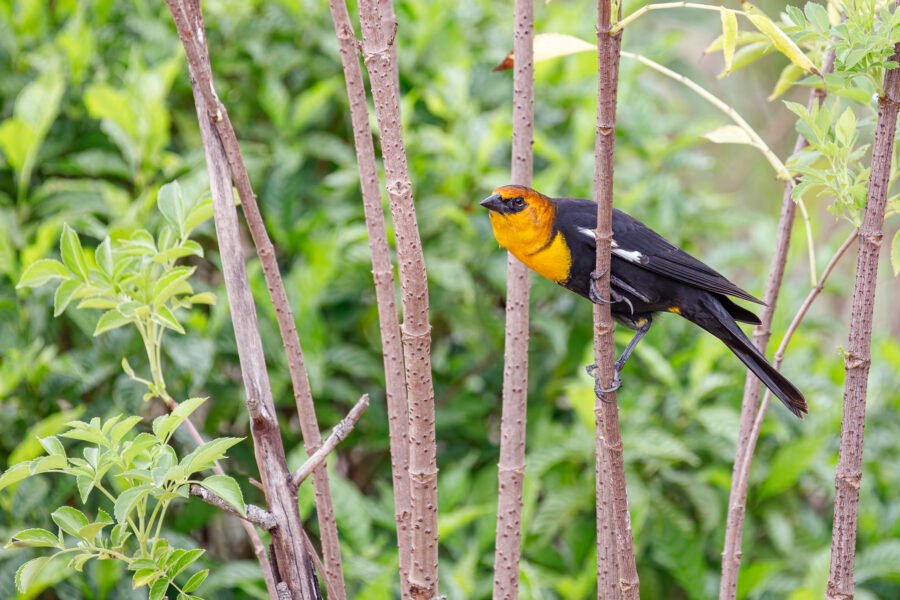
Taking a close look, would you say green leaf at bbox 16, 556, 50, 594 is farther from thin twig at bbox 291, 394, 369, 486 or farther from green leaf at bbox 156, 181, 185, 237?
green leaf at bbox 156, 181, 185, 237

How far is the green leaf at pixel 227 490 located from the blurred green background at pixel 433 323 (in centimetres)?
128

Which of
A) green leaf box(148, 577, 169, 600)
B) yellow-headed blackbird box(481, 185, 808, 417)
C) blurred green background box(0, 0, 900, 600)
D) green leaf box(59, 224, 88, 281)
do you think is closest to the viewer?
green leaf box(148, 577, 169, 600)

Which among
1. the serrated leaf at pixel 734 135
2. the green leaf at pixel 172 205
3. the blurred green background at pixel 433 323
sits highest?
the serrated leaf at pixel 734 135

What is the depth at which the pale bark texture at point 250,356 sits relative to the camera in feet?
4.49

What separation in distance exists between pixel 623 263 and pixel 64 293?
1.37 meters

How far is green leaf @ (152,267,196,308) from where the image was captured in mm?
1484

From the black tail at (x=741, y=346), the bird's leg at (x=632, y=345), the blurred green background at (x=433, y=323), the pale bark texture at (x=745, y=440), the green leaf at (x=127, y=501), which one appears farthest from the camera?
the blurred green background at (x=433, y=323)

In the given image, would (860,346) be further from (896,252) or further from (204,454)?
(204,454)

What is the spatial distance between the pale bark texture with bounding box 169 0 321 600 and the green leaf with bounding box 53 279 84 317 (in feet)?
0.94

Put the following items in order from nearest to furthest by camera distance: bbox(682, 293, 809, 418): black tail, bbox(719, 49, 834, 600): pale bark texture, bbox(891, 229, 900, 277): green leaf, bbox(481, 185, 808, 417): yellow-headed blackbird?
bbox(891, 229, 900, 277): green leaf < bbox(719, 49, 834, 600): pale bark texture < bbox(682, 293, 809, 418): black tail < bbox(481, 185, 808, 417): yellow-headed blackbird

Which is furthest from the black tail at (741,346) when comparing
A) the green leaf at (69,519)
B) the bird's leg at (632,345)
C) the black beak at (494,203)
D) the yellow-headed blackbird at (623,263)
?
the green leaf at (69,519)

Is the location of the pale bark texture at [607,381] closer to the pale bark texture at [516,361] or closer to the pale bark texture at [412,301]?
the pale bark texture at [516,361]

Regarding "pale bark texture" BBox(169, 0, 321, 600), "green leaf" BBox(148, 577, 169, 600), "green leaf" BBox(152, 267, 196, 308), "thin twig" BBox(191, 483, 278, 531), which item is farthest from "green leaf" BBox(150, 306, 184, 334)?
"green leaf" BBox(148, 577, 169, 600)

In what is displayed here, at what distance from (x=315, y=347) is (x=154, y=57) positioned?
53.4 inches
